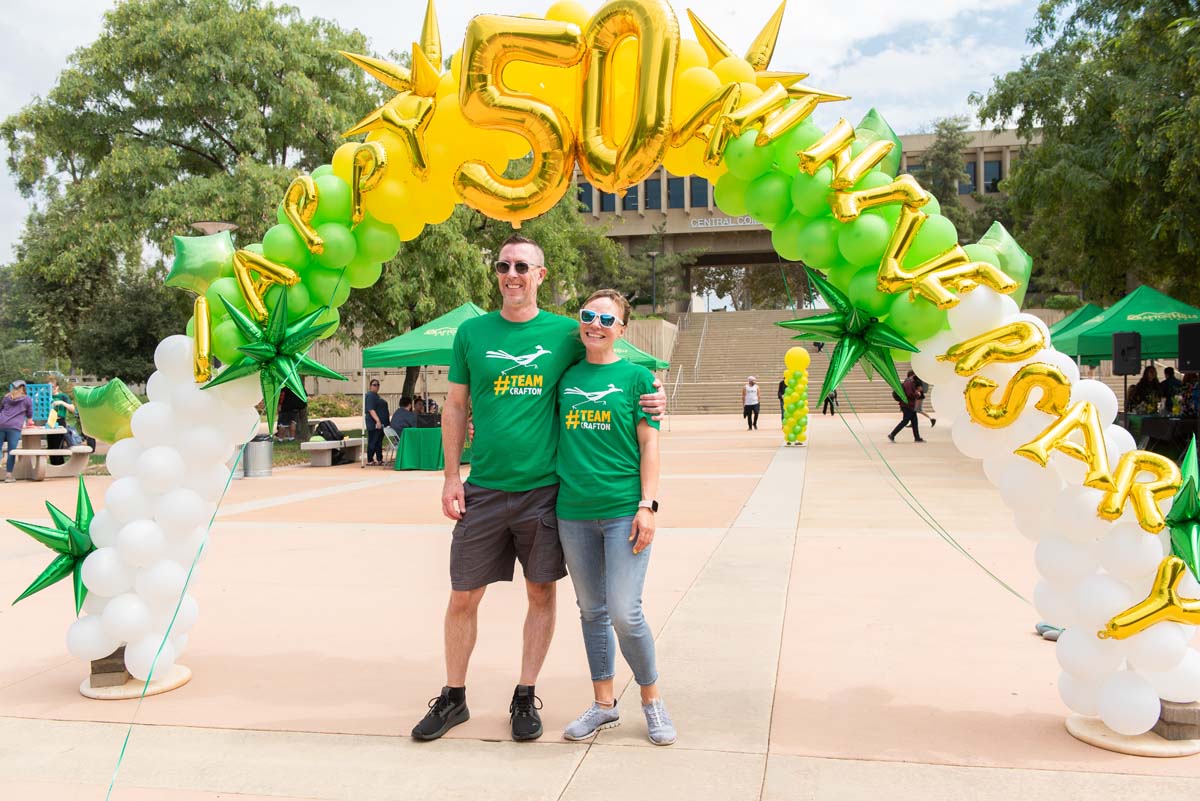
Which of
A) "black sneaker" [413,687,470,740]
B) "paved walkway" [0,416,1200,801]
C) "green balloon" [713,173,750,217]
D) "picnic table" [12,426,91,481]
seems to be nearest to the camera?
"paved walkway" [0,416,1200,801]

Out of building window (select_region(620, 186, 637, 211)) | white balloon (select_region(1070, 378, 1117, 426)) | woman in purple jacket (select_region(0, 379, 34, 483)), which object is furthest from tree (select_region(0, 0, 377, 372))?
building window (select_region(620, 186, 637, 211))

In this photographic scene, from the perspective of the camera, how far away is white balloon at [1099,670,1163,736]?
142 inches

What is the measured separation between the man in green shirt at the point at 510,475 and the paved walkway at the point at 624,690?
316 mm

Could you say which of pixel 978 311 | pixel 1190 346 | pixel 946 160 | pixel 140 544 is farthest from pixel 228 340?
pixel 946 160

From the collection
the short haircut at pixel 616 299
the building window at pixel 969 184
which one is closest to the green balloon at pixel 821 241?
the short haircut at pixel 616 299

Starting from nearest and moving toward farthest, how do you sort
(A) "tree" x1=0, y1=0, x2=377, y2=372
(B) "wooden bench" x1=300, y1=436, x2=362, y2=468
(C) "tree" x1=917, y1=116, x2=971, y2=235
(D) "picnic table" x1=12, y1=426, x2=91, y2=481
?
(D) "picnic table" x1=12, y1=426, x2=91, y2=481 → (B) "wooden bench" x1=300, y1=436, x2=362, y2=468 → (A) "tree" x1=0, y1=0, x2=377, y2=372 → (C) "tree" x1=917, y1=116, x2=971, y2=235

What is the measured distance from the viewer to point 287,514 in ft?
34.2

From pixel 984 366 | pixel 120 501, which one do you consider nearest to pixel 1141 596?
pixel 984 366

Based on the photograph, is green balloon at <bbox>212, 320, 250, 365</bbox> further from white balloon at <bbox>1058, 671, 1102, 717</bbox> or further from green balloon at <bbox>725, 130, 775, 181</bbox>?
white balloon at <bbox>1058, 671, 1102, 717</bbox>

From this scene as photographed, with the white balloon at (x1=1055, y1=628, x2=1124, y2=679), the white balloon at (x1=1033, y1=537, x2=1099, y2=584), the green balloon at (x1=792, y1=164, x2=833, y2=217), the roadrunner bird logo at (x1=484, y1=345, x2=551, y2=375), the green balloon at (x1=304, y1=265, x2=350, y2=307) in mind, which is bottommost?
the white balloon at (x1=1055, y1=628, x2=1124, y2=679)

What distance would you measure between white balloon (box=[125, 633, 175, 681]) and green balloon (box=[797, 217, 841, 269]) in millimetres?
3549

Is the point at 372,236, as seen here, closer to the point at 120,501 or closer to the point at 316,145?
the point at 120,501

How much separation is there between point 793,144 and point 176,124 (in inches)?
768

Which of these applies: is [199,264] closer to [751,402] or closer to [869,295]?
[869,295]
